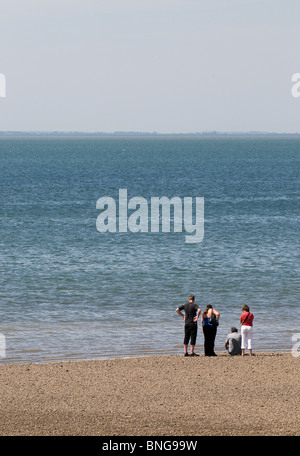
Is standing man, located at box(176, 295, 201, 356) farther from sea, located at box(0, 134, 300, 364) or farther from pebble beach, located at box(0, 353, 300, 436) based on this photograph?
sea, located at box(0, 134, 300, 364)

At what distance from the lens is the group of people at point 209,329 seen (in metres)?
19.3

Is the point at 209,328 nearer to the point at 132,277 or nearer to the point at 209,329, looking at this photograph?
Result: the point at 209,329

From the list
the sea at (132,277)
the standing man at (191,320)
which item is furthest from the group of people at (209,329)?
the sea at (132,277)

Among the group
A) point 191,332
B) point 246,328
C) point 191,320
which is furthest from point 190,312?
point 246,328

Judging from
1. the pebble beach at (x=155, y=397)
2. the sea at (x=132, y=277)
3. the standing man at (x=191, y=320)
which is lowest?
the sea at (x=132, y=277)

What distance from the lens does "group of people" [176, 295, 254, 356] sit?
19297mm

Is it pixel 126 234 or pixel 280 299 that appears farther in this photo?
pixel 126 234

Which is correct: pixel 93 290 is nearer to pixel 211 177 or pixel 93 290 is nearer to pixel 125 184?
pixel 125 184

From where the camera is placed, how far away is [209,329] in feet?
63.0

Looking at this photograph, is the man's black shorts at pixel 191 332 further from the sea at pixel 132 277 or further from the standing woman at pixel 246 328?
the standing woman at pixel 246 328

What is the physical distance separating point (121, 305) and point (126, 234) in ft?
64.3

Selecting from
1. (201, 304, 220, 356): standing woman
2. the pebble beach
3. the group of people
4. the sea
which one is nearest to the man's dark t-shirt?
the group of people

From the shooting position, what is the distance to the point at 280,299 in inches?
1105
